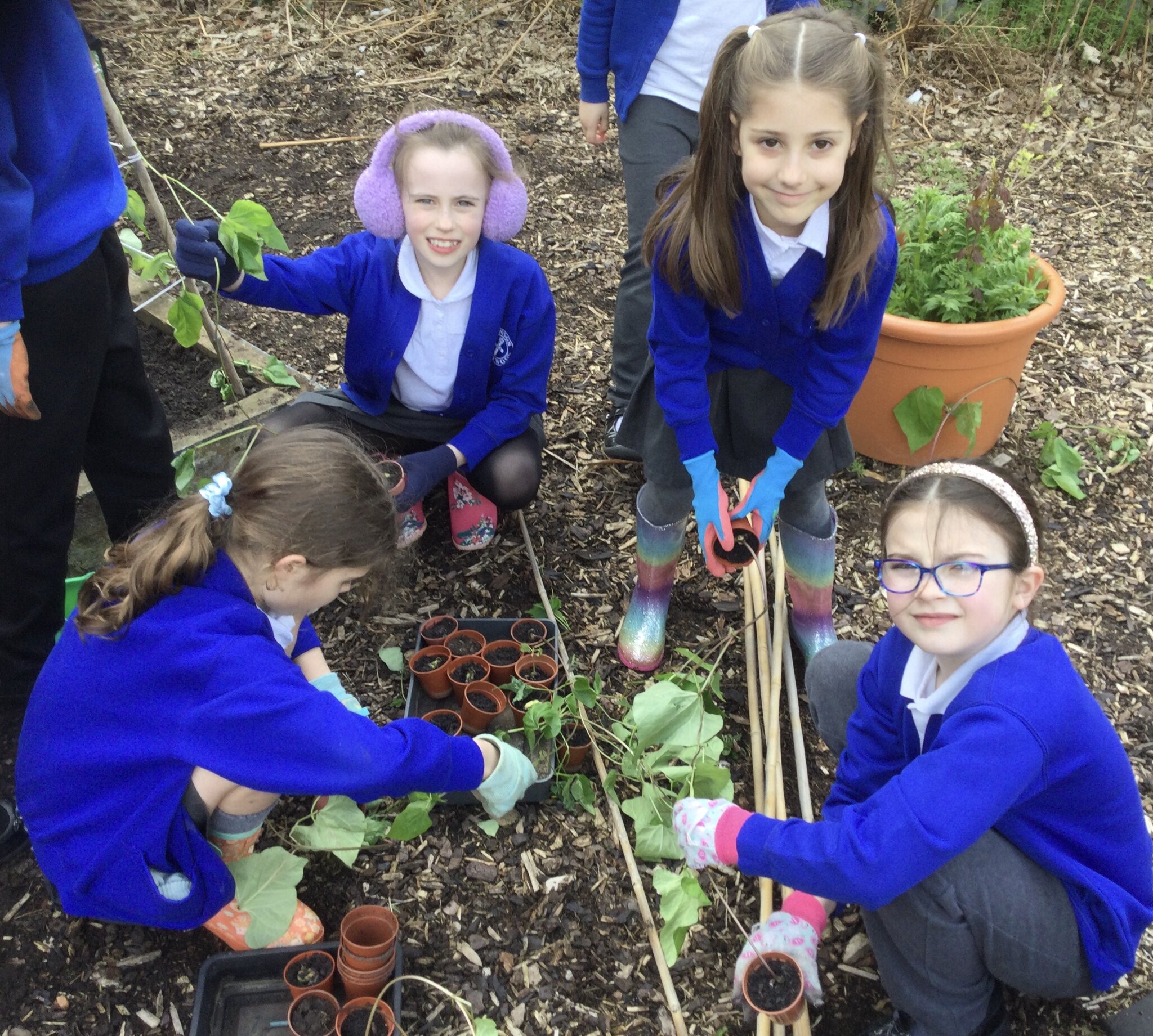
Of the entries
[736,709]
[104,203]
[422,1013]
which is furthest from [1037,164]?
[422,1013]

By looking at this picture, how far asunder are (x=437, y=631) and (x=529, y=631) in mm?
238

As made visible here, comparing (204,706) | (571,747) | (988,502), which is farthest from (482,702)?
(988,502)

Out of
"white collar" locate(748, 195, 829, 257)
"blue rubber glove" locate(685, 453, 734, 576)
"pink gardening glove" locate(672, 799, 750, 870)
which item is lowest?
"pink gardening glove" locate(672, 799, 750, 870)

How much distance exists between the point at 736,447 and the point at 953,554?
0.94 m

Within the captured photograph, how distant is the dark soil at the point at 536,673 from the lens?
2.35 m

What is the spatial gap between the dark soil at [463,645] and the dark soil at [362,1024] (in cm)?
89

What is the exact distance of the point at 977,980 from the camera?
1.64 metres

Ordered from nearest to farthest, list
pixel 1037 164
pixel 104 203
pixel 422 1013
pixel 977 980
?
1. pixel 977 980
2. pixel 422 1013
3. pixel 104 203
4. pixel 1037 164

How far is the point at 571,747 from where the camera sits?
225cm

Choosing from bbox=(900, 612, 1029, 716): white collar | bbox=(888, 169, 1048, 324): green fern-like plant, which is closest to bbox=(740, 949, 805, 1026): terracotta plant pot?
bbox=(900, 612, 1029, 716): white collar

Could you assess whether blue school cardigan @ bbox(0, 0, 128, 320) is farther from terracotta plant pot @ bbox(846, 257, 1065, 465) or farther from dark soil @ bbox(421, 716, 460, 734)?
terracotta plant pot @ bbox(846, 257, 1065, 465)

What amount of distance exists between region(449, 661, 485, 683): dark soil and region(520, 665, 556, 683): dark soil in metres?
0.10

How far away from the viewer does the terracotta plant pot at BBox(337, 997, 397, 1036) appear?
65.9 inches

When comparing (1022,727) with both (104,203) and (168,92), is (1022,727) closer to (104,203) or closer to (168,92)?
(104,203)
